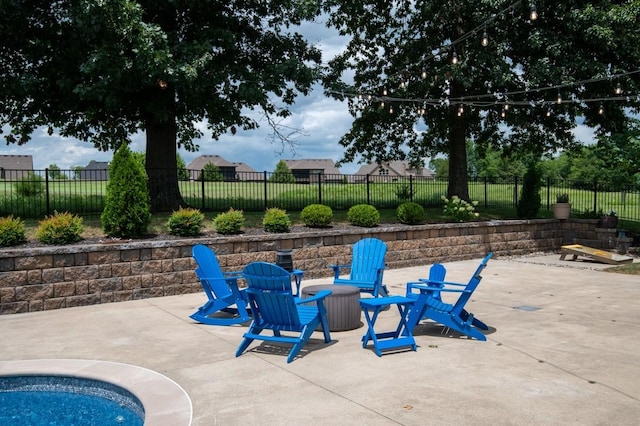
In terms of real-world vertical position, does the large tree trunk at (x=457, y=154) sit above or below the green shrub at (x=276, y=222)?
above

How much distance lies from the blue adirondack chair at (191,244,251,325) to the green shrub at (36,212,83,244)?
9.41 feet

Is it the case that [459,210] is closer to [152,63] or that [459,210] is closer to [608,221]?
[608,221]

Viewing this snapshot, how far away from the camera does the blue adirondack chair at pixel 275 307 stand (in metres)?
5.66

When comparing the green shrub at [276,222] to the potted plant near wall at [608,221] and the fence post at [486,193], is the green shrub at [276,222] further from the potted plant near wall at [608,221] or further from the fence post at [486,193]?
the fence post at [486,193]

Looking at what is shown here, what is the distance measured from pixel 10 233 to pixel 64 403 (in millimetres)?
5084

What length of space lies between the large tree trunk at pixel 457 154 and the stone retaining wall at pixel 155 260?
4.40 m

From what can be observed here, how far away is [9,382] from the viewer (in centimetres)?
519

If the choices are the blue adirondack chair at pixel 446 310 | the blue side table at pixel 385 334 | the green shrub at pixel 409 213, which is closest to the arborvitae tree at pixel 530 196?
the green shrub at pixel 409 213

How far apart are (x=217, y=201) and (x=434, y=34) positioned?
893 centimetres

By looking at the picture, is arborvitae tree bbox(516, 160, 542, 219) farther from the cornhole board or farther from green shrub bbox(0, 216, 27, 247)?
green shrub bbox(0, 216, 27, 247)

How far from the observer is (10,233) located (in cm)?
889

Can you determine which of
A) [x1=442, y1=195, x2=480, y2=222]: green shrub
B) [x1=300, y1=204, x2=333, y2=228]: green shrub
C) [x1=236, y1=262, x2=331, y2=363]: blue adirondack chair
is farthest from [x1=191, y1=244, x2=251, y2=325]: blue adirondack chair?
[x1=442, y1=195, x2=480, y2=222]: green shrub

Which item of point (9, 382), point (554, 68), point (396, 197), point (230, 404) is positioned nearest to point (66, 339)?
point (9, 382)

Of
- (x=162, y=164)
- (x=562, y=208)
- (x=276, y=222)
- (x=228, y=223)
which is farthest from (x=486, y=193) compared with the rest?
(x=228, y=223)
